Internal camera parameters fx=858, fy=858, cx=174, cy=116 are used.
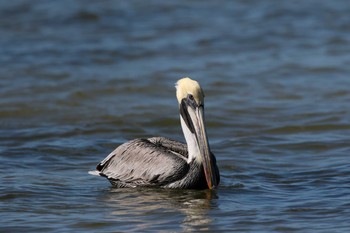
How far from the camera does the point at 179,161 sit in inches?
295

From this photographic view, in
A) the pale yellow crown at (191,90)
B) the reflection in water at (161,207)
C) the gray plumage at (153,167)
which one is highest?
the pale yellow crown at (191,90)

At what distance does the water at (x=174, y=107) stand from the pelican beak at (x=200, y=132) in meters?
0.20

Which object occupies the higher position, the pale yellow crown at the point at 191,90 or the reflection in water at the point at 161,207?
the pale yellow crown at the point at 191,90

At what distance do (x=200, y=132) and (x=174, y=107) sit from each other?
374 centimetres

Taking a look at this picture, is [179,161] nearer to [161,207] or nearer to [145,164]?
[145,164]

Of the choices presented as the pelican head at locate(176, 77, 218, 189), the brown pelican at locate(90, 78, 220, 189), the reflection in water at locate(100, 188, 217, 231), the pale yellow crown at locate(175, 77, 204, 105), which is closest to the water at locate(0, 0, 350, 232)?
the reflection in water at locate(100, 188, 217, 231)

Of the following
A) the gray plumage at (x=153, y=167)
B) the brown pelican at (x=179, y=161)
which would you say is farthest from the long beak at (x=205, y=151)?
the gray plumage at (x=153, y=167)

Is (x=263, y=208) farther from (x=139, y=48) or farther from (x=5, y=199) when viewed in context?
(x=139, y=48)

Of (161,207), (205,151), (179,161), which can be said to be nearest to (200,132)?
(205,151)

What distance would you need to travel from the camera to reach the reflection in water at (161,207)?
6.52 m

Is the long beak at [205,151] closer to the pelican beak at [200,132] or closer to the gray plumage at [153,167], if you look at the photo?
the pelican beak at [200,132]

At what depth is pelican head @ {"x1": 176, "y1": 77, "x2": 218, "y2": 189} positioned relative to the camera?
7344 millimetres

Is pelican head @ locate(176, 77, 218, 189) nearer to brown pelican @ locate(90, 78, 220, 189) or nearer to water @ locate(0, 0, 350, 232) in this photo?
brown pelican @ locate(90, 78, 220, 189)

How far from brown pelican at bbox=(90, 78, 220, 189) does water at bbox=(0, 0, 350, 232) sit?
118mm
